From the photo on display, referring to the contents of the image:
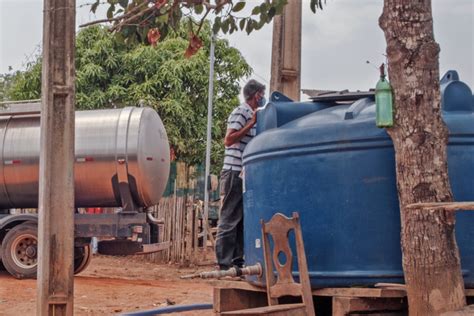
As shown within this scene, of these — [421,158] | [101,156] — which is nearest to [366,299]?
[421,158]

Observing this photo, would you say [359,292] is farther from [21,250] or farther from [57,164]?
[21,250]

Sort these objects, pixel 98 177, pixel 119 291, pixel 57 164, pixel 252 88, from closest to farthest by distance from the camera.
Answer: pixel 57 164
pixel 252 88
pixel 119 291
pixel 98 177

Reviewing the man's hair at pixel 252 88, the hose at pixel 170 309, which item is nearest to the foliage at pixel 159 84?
the hose at pixel 170 309

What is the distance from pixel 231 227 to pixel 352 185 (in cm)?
192

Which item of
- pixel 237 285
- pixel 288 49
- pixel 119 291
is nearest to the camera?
pixel 237 285

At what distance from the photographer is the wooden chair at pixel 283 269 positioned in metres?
5.34

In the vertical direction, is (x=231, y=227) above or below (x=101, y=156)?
below

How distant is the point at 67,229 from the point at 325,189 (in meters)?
2.09

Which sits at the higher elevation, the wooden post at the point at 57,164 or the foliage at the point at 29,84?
the foliage at the point at 29,84

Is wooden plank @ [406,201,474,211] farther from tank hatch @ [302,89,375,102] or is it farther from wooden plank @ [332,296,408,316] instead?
tank hatch @ [302,89,375,102]

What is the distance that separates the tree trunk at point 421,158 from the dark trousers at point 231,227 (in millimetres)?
2494

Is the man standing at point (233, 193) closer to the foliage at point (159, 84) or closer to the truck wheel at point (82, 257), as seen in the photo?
the truck wheel at point (82, 257)

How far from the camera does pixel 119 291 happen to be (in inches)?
491

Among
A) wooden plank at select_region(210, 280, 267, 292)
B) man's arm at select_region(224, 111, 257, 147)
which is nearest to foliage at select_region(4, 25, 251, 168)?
man's arm at select_region(224, 111, 257, 147)
